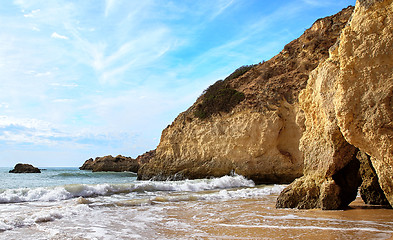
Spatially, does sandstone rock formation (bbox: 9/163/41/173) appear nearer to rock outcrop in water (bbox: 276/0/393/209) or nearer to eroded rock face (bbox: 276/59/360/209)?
eroded rock face (bbox: 276/59/360/209)

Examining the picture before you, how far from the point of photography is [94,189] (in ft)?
45.0

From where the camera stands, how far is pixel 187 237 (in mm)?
5211

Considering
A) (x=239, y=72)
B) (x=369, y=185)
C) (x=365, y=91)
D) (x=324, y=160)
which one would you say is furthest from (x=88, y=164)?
(x=365, y=91)

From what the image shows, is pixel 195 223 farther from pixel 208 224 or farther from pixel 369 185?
pixel 369 185

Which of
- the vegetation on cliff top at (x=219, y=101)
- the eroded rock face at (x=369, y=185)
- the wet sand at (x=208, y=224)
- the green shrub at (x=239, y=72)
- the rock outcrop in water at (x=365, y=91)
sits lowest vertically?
the wet sand at (x=208, y=224)

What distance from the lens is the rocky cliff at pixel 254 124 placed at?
1741 cm

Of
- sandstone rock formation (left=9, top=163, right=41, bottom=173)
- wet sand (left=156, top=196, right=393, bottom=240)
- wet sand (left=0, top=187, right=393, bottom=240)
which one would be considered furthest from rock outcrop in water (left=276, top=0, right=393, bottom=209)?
sandstone rock formation (left=9, top=163, right=41, bottom=173)

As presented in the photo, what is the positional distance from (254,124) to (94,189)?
31.4 feet

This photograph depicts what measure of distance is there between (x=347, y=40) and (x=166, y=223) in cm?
512

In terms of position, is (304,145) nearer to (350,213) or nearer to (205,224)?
(350,213)

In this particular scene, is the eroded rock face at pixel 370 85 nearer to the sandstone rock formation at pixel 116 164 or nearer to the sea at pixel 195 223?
the sea at pixel 195 223

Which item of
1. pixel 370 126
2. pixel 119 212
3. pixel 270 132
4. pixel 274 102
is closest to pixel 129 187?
pixel 119 212

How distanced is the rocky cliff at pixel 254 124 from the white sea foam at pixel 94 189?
1564 millimetres

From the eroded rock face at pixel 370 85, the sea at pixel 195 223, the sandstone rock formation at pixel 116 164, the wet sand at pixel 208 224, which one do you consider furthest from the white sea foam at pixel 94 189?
the sandstone rock formation at pixel 116 164
